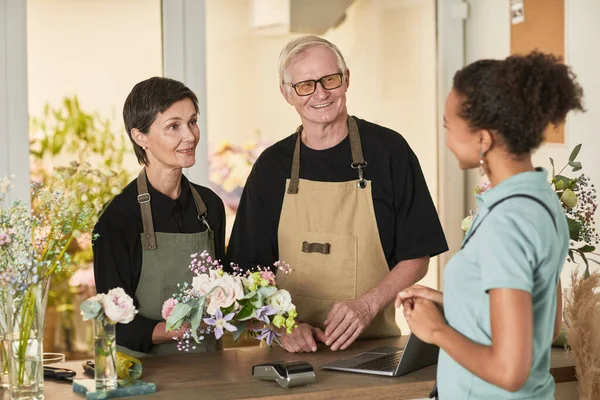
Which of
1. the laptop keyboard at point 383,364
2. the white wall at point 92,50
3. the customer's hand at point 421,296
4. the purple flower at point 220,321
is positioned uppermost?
the white wall at point 92,50

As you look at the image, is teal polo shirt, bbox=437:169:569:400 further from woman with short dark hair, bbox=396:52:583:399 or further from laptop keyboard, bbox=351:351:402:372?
laptop keyboard, bbox=351:351:402:372

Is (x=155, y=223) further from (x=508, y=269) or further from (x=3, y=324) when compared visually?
(x=508, y=269)

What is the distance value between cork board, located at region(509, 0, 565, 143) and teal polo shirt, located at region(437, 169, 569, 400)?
2169mm

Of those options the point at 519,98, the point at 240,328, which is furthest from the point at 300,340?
the point at 519,98

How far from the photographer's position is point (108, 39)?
4039 mm

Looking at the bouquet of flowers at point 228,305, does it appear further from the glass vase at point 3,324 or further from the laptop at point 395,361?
the glass vase at point 3,324

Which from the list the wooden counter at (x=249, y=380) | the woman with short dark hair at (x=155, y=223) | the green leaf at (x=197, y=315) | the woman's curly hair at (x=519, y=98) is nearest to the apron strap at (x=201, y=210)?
the woman with short dark hair at (x=155, y=223)

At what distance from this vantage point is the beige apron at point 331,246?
2.90 meters

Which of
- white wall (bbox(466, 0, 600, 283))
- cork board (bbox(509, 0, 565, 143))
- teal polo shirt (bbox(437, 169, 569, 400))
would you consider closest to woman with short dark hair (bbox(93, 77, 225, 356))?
teal polo shirt (bbox(437, 169, 569, 400))

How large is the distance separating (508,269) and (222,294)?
0.95 meters

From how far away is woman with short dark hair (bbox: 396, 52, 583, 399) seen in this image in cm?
162

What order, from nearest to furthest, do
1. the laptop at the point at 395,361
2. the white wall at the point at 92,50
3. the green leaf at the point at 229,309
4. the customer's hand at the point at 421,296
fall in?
the customer's hand at the point at 421,296, the laptop at the point at 395,361, the green leaf at the point at 229,309, the white wall at the point at 92,50

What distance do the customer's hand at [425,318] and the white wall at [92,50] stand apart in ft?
8.15

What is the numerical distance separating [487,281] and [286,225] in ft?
4.57
